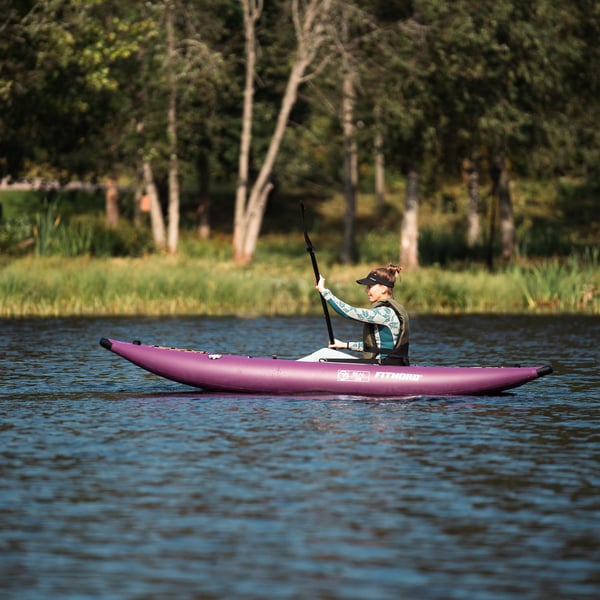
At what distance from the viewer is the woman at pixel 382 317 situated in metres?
19.4

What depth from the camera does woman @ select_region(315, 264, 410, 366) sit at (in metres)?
19.4

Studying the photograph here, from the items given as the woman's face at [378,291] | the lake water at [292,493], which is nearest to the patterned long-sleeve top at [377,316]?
the woman's face at [378,291]

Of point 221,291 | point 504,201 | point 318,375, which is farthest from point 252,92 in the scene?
point 318,375

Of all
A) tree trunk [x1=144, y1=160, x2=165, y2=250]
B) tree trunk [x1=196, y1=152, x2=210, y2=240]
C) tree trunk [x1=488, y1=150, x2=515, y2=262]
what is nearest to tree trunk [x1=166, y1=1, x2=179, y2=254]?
tree trunk [x1=144, y1=160, x2=165, y2=250]

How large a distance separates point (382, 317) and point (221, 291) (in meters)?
17.6

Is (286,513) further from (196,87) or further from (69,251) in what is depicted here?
(196,87)

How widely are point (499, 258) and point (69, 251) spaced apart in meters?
16.2

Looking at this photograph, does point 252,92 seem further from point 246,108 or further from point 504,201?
point 504,201

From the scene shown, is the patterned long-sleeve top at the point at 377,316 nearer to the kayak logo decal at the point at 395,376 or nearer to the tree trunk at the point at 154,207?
the kayak logo decal at the point at 395,376

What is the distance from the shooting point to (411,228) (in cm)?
4944

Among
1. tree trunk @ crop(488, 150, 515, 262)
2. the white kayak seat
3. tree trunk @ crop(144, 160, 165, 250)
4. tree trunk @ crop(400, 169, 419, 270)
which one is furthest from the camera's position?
tree trunk @ crop(144, 160, 165, 250)

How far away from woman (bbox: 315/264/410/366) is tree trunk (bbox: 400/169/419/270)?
95.8 ft

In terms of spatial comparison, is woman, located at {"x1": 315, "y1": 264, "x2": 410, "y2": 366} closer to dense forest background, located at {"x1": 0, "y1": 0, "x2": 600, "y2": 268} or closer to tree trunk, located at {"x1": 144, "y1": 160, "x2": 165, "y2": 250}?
dense forest background, located at {"x1": 0, "y1": 0, "x2": 600, "y2": 268}

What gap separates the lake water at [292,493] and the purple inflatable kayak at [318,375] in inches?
8.0
